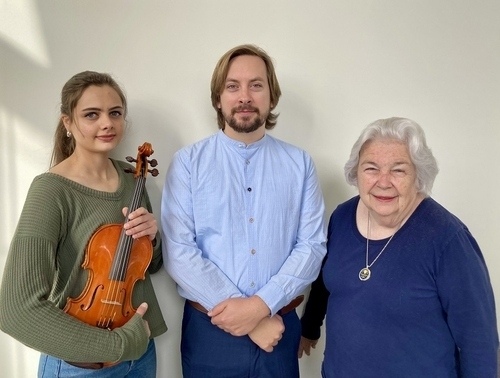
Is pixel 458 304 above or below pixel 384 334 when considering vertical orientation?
above

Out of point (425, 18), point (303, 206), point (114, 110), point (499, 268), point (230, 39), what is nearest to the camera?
point (114, 110)

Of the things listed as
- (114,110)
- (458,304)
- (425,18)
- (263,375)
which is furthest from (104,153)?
(425,18)

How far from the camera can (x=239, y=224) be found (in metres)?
1.55

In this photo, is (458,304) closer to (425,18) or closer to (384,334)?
(384,334)

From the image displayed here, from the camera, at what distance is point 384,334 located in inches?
51.6

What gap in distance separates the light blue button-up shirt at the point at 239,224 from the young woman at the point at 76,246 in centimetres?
15

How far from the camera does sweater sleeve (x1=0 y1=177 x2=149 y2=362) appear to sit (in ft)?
3.92

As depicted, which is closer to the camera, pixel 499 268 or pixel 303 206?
pixel 303 206

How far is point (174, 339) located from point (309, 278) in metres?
0.77

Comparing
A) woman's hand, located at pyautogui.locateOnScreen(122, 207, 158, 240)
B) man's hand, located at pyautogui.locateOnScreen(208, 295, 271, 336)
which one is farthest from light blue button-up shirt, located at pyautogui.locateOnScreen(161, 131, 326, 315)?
woman's hand, located at pyautogui.locateOnScreen(122, 207, 158, 240)

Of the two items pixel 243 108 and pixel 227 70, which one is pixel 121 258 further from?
pixel 227 70

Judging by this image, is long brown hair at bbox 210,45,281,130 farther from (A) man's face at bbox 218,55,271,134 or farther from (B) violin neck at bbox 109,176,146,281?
(B) violin neck at bbox 109,176,146,281

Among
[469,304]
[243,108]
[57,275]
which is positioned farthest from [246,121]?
[469,304]

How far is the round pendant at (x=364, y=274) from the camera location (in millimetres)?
1358
